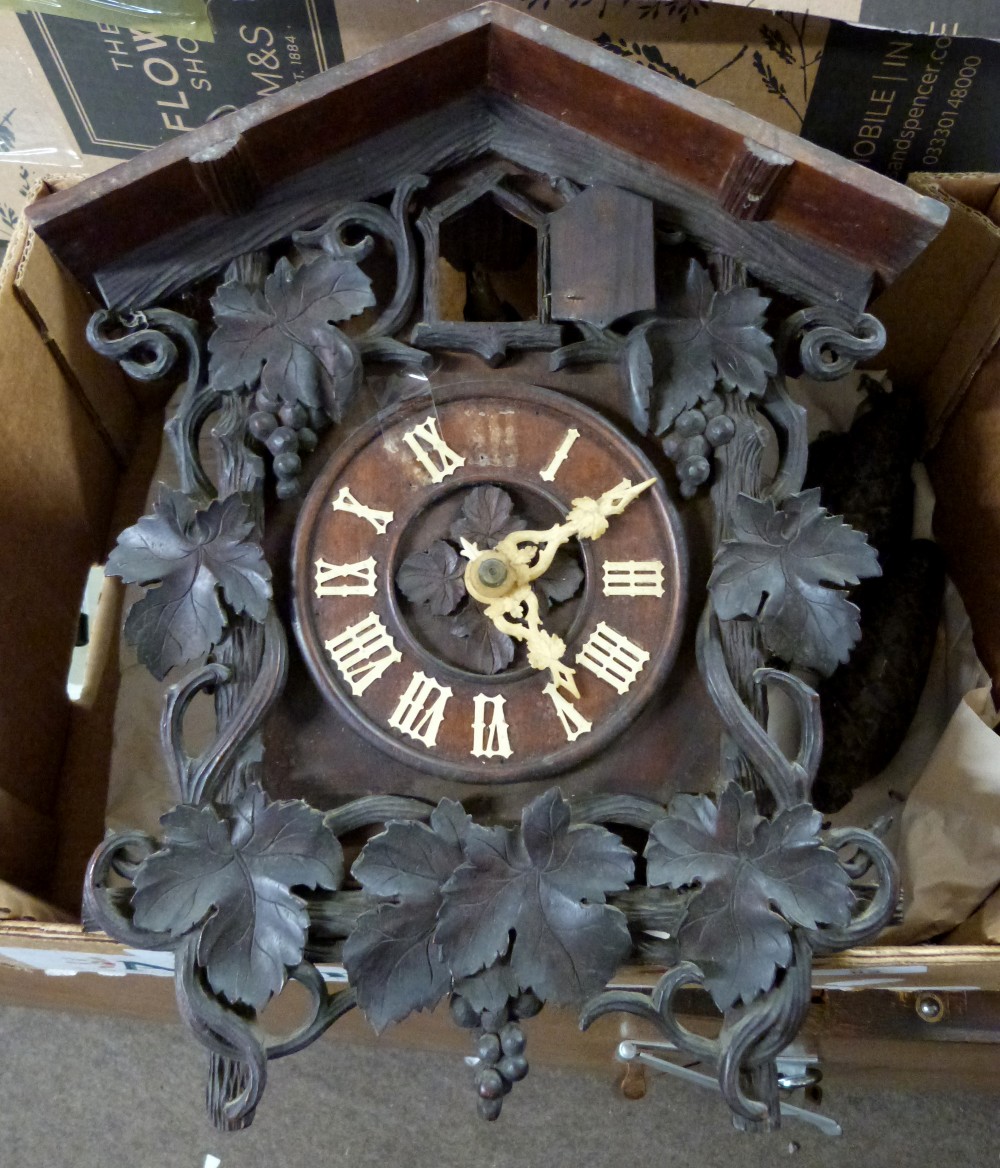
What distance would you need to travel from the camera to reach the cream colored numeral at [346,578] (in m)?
0.85

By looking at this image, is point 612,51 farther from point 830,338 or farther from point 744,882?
point 744,882

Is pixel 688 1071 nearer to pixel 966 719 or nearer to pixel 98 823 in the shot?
pixel 966 719

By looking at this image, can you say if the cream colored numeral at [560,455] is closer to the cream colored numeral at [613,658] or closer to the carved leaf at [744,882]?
the cream colored numeral at [613,658]

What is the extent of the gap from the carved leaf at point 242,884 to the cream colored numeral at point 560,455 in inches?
12.9

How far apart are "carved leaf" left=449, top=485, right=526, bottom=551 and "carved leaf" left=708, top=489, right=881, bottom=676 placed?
170 mm

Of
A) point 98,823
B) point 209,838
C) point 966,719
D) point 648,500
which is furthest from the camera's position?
point 98,823

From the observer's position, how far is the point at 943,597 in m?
1.22

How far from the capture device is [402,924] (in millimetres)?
756

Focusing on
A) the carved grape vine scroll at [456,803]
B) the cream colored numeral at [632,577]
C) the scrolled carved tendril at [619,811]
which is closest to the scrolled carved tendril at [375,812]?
the carved grape vine scroll at [456,803]

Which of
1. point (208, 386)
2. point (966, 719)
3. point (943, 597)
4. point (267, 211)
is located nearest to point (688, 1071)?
point (966, 719)

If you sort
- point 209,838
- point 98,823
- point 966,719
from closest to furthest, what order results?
point 209,838, point 966,719, point 98,823

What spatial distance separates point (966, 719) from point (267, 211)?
0.83 m

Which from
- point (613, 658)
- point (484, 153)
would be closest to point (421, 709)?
point (613, 658)

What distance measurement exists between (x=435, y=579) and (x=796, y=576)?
0.93 ft
